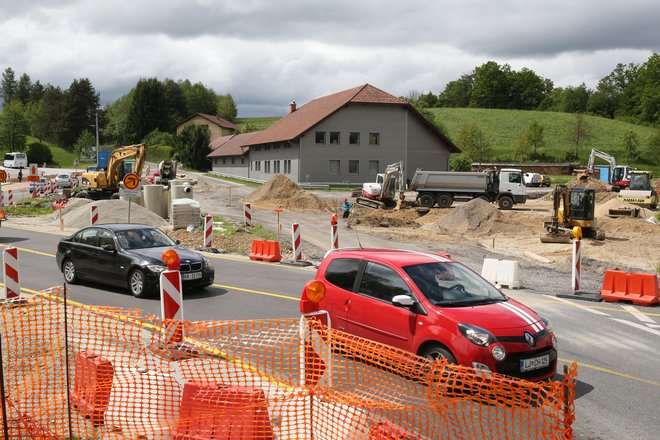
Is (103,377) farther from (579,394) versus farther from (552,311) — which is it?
(552,311)

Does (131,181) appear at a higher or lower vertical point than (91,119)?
lower

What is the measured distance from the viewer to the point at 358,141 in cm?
5744

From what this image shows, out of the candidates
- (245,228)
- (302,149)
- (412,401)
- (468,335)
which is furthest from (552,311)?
(302,149)

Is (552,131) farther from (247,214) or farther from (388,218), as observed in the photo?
(247,214)

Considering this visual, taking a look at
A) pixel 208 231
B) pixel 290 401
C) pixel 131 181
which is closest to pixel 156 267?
pixel 290 401

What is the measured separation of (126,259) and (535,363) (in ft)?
29.8

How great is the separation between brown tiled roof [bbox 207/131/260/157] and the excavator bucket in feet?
149

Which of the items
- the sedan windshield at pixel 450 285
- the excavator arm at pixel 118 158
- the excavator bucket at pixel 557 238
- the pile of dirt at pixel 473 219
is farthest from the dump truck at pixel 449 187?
the sedan windshield at pixel 450 285

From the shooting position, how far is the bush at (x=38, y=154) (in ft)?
299

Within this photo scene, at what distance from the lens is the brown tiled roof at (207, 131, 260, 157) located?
70.4 m

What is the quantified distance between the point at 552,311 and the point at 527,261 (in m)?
9.27

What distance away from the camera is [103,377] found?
600 cm

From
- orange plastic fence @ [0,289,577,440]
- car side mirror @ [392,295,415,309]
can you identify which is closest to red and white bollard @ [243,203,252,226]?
car side mirror @ [392,295,415,309]

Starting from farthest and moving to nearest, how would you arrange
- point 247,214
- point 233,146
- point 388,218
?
point 233,146 → point 388,218 → point 247,214
